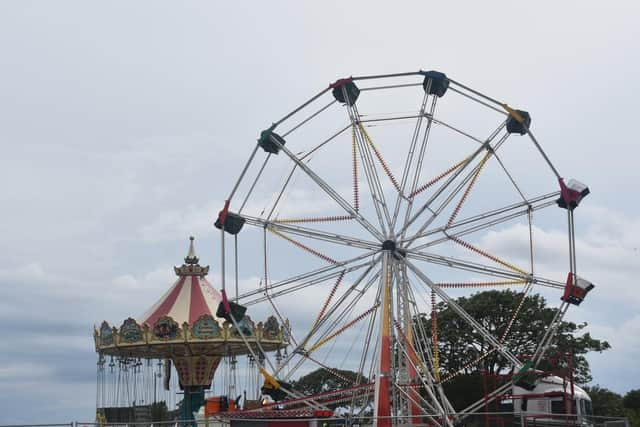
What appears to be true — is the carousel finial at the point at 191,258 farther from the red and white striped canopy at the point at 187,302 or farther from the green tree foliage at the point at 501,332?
the green tree foliage at the point at 501,332

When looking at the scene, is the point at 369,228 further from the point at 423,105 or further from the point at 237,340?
the point at 237,340

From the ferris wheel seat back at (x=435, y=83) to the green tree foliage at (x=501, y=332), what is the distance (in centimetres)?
2242

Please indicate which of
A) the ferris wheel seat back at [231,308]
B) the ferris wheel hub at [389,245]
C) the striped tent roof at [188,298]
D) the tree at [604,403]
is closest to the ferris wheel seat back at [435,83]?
the ferris wheel hub at [389,245]

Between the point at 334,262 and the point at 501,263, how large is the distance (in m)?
4.65

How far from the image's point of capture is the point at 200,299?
3800 cm

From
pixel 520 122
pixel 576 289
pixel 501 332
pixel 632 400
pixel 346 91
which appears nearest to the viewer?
pixel 576 289

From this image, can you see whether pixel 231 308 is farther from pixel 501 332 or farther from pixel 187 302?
pixel 501 332

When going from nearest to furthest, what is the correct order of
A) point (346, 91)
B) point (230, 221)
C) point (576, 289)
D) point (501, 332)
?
point (576, 289), point (346, 91), point (230, 221), point (501, 332)

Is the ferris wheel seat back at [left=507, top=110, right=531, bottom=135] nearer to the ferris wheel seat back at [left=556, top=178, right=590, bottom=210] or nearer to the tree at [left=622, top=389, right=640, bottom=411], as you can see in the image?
the ferris wheel seat back at [left=556, top=178, right=590, bottom=210]

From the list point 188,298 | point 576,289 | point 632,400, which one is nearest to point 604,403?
point 632,400

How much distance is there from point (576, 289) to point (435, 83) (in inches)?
273

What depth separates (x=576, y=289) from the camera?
2108 cm

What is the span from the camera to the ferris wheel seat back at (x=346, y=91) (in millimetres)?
23562

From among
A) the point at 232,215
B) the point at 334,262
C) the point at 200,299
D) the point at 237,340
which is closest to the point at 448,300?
the point at 334,262
